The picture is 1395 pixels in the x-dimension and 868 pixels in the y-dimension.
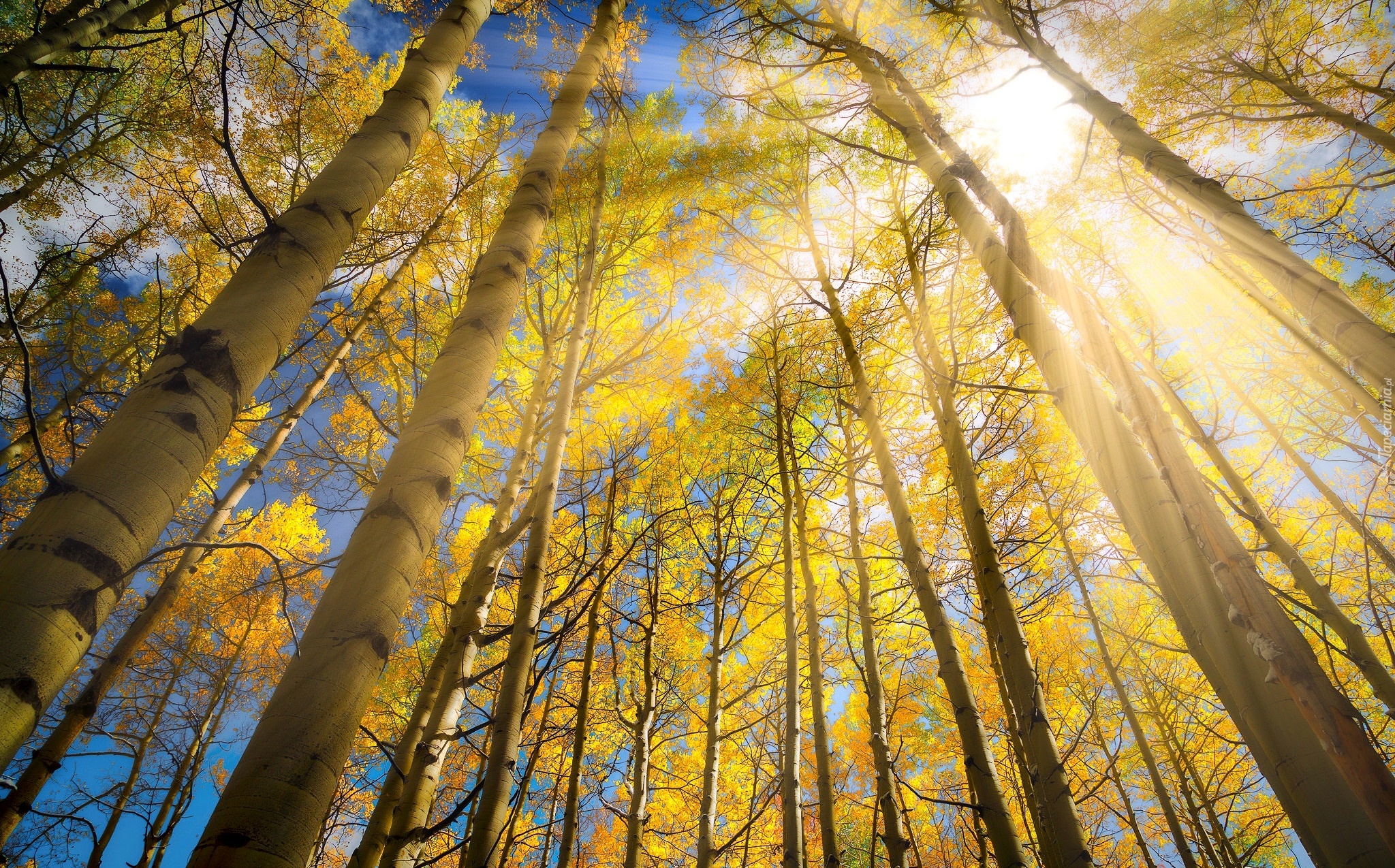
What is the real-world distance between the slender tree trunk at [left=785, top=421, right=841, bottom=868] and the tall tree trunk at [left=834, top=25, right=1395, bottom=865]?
5.65 feet

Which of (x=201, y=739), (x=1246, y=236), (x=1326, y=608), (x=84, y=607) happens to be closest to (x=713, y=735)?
(x=84, y=607)

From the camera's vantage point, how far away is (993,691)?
8656 millimetres

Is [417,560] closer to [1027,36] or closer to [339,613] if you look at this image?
[339,613]

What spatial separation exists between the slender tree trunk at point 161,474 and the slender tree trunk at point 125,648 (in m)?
2.18

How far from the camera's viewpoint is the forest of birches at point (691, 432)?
1.23 metres

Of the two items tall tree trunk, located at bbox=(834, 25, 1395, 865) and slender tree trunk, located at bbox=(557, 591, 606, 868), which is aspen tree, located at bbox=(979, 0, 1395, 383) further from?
slender tree trunk, located at bbox=(557, 591, 606, 868)

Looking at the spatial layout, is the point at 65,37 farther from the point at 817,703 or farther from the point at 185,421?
the point at 817,703

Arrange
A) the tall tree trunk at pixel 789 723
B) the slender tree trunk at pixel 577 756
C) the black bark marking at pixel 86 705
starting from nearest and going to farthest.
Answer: the slender tree trunk at pixel 577 756, the tall tree trunk at pixel 789 723, the black bark marking at pixel 86 705

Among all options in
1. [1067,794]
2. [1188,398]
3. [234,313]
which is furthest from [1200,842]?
[234,313]

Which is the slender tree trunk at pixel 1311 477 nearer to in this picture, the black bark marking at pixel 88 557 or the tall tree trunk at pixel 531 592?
the tall tree trunk at pixel 531 592

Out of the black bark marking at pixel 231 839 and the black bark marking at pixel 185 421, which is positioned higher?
the black bark marking at pixel 185 421

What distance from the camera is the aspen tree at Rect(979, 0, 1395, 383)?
270cm

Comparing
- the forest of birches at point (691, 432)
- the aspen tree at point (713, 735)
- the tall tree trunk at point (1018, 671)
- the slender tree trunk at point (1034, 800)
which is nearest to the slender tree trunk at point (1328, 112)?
the forest of birches at point (691, 432)

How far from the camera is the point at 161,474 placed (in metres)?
1.07
